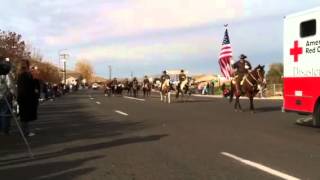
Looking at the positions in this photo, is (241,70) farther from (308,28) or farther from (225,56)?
(225,56)

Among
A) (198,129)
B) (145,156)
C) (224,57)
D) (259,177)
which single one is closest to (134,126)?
(198,129)

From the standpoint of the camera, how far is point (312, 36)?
18.7 meters

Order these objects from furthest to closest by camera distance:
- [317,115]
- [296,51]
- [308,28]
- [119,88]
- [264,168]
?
[119,88]
[296,51]
[308,28]
[317,115]
[264,168]

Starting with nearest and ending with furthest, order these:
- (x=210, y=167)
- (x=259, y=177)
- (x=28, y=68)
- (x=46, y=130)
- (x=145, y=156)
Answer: (x=259, y=177) → (x=210, y=167) → (x=145, y=156) → (x=28, y=68) → (x=46, y=130)

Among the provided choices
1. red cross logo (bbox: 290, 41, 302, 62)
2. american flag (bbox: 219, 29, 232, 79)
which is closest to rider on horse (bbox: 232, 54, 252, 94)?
red cross logo (bbox: 290, 41, 302, 62)

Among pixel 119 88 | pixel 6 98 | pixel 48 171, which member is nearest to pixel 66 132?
pixel 6 98

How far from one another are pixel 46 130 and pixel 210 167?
948 centimetres

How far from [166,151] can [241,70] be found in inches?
631

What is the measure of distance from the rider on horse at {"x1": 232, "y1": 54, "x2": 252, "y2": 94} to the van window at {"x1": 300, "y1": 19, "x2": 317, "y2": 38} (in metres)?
9.98

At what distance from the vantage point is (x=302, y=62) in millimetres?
19531

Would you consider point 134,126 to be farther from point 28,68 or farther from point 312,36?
point 312,36

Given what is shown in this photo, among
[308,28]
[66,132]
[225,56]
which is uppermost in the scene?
[225,56]

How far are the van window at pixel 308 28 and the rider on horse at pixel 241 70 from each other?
9982 mm

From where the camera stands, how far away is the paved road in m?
11.2
